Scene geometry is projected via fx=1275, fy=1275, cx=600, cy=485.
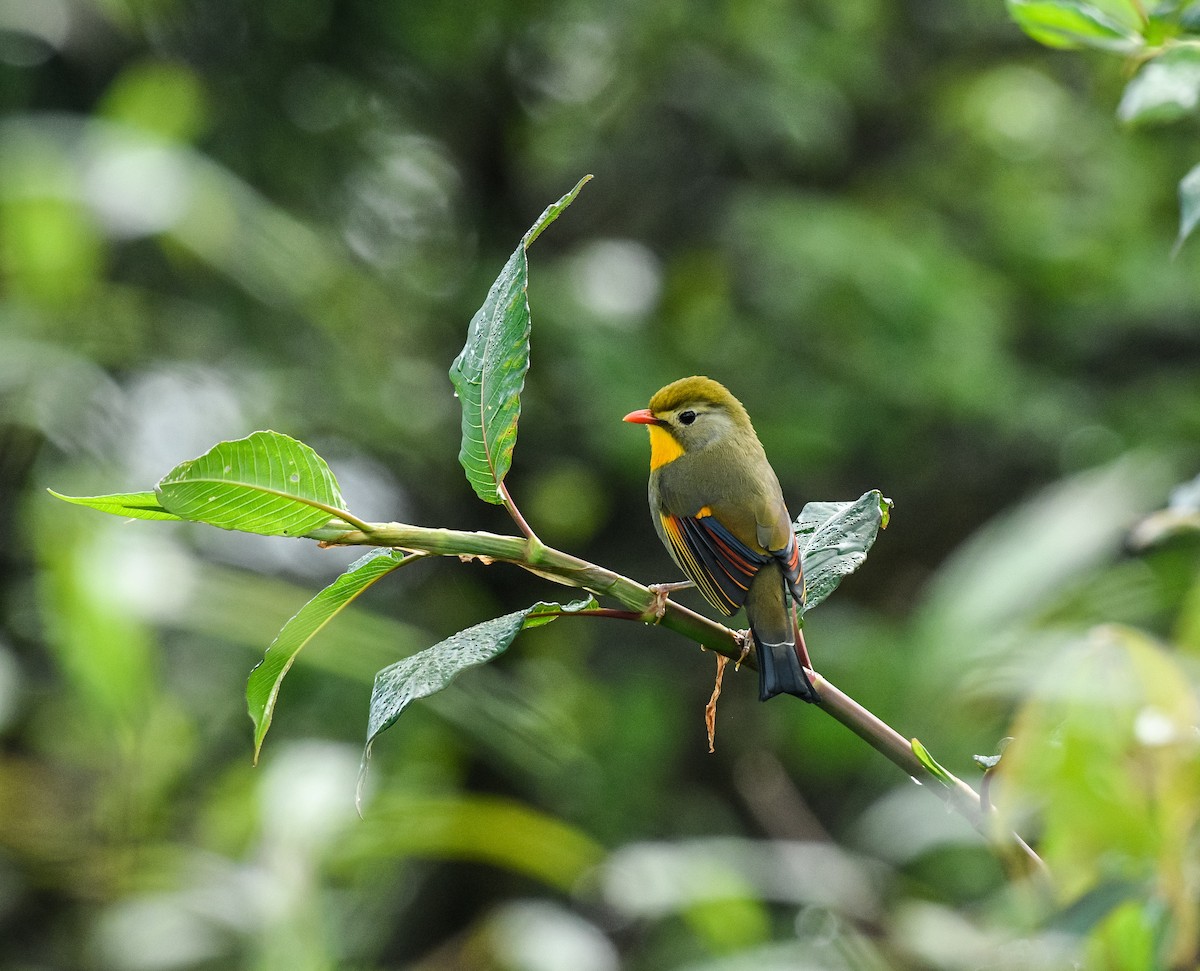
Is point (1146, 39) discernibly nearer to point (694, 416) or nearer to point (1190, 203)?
point (1190, 203)

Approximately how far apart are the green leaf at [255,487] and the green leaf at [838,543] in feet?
1.53

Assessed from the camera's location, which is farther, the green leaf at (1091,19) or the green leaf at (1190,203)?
the green leaf at (1091,19)

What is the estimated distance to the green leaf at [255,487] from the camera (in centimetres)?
91

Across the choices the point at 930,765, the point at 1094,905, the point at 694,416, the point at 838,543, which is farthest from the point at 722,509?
the point at 1094,905

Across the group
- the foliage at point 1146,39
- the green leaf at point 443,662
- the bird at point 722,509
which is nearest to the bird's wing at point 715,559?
the bird at point 722,509

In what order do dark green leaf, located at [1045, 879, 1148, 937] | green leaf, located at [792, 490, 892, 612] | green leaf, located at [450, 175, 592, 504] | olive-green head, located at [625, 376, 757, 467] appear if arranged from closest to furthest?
dark green leaf, located at [1045, 879, 1148, 937] < green leaf, located at [450, 175, 592, 504] < green leaf, located at [792, 490, 892, 612] < olive-green head, located at [625, 376, 757, 467]

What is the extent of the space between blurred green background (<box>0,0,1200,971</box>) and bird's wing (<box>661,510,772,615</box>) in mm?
957

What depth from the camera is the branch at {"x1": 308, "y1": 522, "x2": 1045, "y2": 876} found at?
2.81ft

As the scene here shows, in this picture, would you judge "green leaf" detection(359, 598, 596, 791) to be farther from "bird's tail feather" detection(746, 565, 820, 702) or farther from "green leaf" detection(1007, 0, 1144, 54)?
"green leaf" detection(1007, 0, 1144, 54)

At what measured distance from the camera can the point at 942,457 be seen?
6.25m

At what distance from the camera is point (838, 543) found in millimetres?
1228

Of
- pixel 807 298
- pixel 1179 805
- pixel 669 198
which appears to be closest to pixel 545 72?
pixel 669 198

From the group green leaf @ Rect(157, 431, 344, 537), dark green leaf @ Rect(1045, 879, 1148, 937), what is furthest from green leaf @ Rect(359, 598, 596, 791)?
dark green leaf @ Rect(1045, 879, 1148, 937)

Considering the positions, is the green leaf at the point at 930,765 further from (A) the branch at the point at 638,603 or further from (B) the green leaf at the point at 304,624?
(B) the green leaf at the point at 304,624
